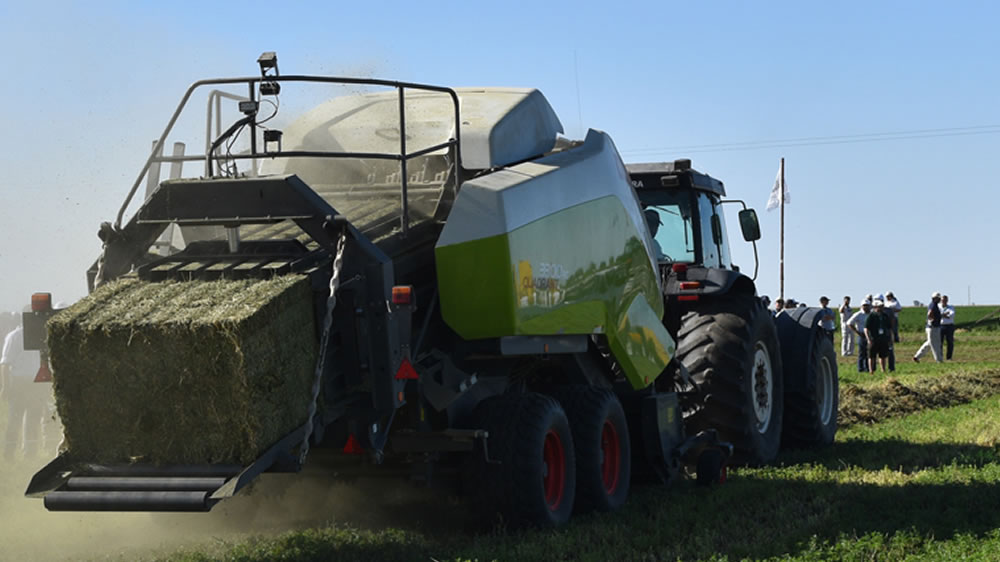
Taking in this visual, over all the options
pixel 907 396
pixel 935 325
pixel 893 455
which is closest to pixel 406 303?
pixel 893 455

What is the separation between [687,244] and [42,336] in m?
6.31

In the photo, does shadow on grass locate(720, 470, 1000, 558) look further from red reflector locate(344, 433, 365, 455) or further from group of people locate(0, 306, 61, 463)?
group of people locate(0, 306, 61, 463)

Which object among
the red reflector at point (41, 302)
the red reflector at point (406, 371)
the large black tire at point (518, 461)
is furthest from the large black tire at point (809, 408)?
the red reflector at point (41, 302)

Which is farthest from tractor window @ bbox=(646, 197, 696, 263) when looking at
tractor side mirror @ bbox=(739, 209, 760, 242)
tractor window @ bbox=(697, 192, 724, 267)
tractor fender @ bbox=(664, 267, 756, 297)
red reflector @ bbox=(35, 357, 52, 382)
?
red reflector @ bbox=(35, 357, 52, 382)

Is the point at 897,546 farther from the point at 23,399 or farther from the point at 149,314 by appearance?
the point at 23,399

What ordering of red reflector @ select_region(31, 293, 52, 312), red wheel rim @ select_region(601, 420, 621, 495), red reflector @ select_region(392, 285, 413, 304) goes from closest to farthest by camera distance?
red reflector @ select_region(392, 285, 413, 304) → red reflector @ select_region(31, 293, 52, 312) → red wheel rim @ select_region(601, 420, 621, 495)

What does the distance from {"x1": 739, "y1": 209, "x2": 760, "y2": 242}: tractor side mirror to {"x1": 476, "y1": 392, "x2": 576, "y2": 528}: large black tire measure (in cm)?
502

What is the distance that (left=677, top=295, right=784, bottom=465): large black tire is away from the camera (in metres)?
11.0

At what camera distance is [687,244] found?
12.0 m

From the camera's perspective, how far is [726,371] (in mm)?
11016

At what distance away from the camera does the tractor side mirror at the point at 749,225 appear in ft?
41.0

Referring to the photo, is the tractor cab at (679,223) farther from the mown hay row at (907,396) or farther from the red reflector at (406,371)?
the red reflector at (406,371)

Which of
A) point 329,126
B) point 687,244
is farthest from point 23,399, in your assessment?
point 687,244

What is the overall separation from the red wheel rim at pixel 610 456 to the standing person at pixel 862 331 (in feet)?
57.7
